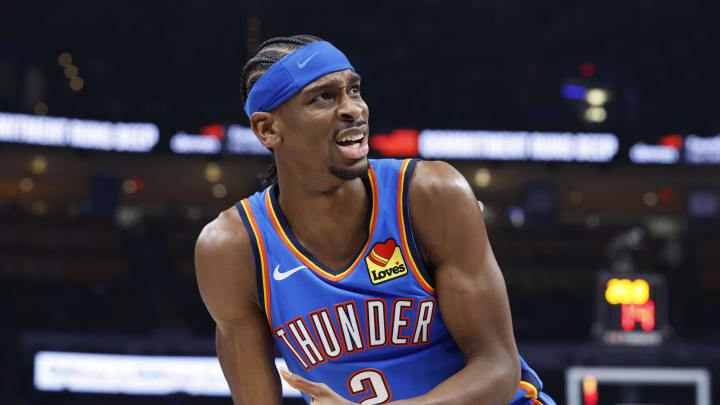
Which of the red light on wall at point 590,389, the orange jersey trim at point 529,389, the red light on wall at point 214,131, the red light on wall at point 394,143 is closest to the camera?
the orange jersey trim at point 529,389

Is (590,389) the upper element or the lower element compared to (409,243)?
lower

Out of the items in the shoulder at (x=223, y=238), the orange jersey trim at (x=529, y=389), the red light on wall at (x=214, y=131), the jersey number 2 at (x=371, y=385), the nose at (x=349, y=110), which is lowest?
the orange jersey trim at (x=529, y=389)

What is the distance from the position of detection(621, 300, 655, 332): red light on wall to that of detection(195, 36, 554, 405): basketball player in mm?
8020

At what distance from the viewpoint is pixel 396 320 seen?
2424 millimetres

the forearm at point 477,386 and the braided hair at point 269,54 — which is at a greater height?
the braided hair at point 269,54

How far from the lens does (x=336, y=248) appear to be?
8.25ft

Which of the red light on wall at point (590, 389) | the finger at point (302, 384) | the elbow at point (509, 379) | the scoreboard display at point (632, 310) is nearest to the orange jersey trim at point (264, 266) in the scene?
the finger at point (302, 384)

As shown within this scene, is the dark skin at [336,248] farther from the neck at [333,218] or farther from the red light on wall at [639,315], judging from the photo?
the red light on wall at [639,315]

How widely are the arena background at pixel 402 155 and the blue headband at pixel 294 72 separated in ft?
27.8

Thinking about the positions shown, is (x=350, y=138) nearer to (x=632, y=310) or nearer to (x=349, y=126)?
(x=349, y=126)

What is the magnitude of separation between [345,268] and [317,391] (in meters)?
0.38

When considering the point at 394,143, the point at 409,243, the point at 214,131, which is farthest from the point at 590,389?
the point at 214,131

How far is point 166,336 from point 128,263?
3.84m

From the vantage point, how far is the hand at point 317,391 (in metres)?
2.26
